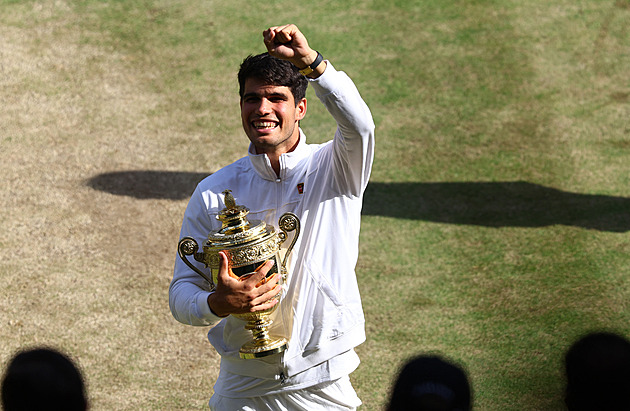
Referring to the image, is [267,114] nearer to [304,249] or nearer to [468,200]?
[304,249]

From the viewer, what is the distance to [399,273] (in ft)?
23.3

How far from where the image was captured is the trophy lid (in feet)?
9.94

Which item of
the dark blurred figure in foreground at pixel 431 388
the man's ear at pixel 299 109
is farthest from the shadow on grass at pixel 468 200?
the dark blurred figure in foreground at pixel 431 388

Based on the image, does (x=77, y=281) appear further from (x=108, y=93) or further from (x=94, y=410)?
(x=108, y=93)

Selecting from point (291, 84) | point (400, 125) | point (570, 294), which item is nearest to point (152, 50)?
point (400, 125)

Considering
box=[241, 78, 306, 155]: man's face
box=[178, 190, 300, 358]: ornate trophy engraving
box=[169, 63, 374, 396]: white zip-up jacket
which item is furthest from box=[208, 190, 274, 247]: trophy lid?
box=[241, 78, 306, 155]: man's face

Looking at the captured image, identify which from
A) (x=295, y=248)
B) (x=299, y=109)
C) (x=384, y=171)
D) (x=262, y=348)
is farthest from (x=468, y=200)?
(x=262, y=348)

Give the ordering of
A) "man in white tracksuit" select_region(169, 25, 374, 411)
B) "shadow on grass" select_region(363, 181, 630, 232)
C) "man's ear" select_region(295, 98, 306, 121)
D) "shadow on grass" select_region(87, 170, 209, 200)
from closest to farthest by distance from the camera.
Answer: "man in white tracksuit" select_region(169, 25, 374, 411)
"man's ear" select_region(295, 98, 306, 121)
"shadow on grass" select_region(363, 181, 630, 232)
"shadow on grass" select_region(87, 170, 209, 200)

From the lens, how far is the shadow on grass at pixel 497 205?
777 centimetres

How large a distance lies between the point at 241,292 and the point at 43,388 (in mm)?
992

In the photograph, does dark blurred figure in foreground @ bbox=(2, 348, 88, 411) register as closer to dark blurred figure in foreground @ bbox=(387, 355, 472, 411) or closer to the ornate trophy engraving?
the ornate trophy engraving

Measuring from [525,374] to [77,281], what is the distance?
13.5ft

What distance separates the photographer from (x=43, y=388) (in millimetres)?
3164

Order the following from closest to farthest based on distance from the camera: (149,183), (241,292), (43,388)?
1. (241,292)
2. (43,388)
3. (149,183)
